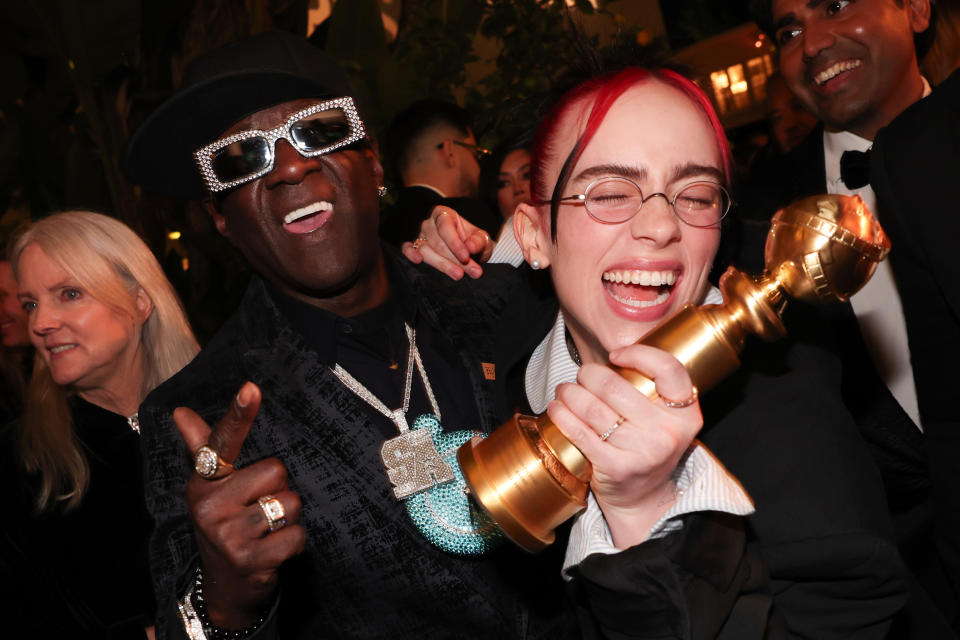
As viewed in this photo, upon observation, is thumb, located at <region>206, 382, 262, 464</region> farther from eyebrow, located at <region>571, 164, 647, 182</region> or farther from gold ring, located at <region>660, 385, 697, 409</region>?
eyebrow, located at <region>571, 164, 647, 182</region>

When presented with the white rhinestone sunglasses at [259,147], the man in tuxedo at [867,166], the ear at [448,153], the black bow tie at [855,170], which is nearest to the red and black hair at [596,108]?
the white rhinestone sunglasses at [259,147]

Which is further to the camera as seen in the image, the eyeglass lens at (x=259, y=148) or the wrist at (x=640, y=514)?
the eyeglass lens at (x=259, y=148)

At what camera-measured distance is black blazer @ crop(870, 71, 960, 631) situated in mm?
1778

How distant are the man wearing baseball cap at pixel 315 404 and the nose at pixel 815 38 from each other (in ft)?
5.40

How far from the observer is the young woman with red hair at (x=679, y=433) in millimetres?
1359

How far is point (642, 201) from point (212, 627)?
125 cm

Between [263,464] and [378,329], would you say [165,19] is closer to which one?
[378,329]

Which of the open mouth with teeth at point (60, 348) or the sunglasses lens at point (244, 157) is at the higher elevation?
the sunglasses lens at point (244, 157)

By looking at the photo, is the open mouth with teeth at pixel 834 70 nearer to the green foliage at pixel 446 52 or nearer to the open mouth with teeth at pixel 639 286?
the open mouth with teeth at pixel 639 286

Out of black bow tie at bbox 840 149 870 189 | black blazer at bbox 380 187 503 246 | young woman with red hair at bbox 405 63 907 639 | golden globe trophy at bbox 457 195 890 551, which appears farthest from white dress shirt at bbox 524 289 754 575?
black blazer at bbox 380 187 503 246

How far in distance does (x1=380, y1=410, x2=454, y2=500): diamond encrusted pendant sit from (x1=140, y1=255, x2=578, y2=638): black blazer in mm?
39

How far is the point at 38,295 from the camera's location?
312 centimetres

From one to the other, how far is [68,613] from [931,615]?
2.68 metres

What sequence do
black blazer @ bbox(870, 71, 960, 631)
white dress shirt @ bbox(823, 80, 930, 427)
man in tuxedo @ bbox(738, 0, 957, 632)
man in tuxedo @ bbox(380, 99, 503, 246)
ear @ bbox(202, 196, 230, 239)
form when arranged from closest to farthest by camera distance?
black blazer @ bbox(870, 71, 960, 631)
man in tuxedo @ bbox(738, 0, 957, 632)
ear @ bbox(202, 196, 230, 239)
white dress shirt @ bbox(823, 80, 930, 427)
man in tuxedo @ bbox(380, 99, 503, 246)
